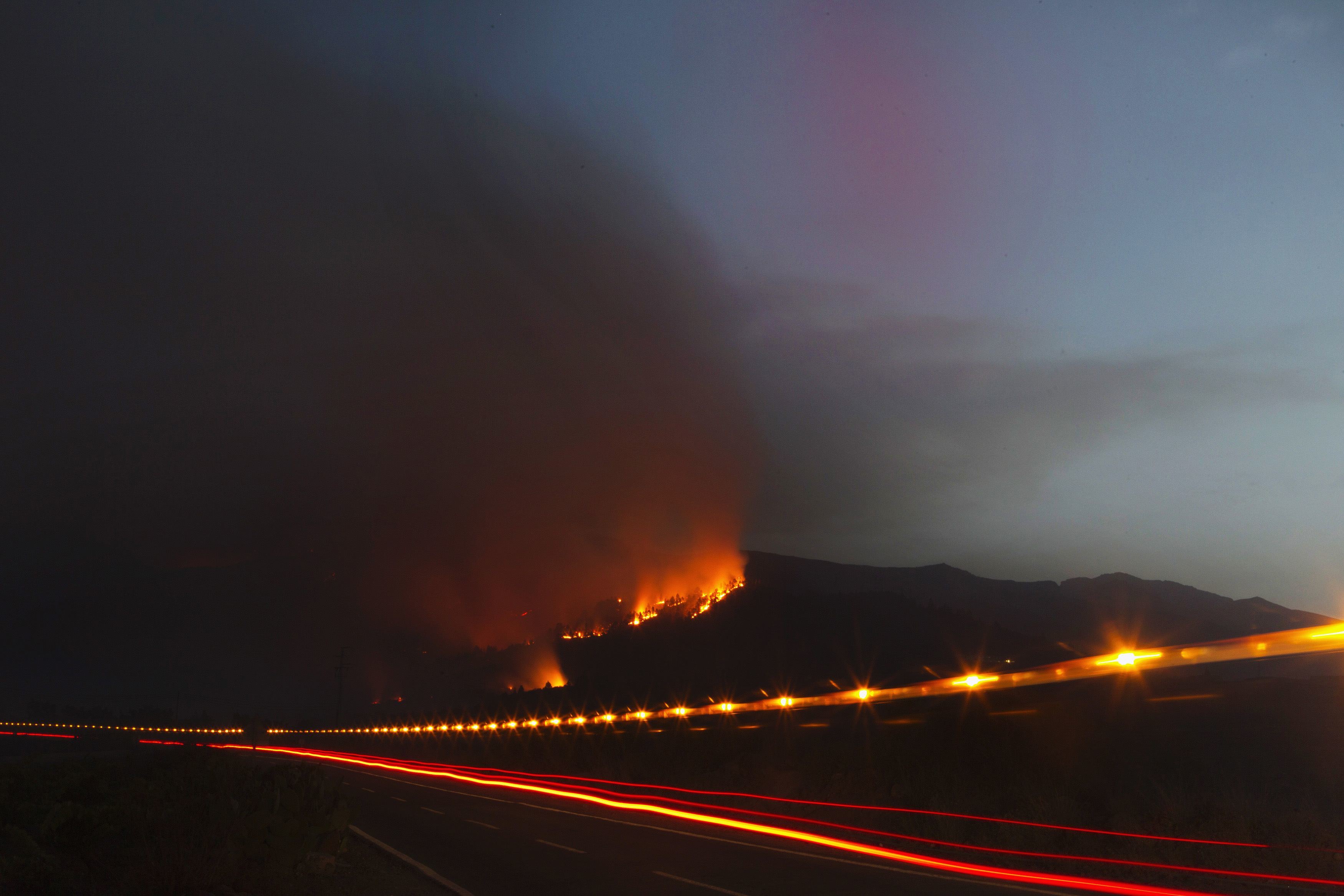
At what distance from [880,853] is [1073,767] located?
11675 millimetres

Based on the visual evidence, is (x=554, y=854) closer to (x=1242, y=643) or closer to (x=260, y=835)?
(x=260, y=835)

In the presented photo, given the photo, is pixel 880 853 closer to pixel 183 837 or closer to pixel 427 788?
pixel 183 837

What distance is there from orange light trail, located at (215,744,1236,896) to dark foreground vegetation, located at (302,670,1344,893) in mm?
1160

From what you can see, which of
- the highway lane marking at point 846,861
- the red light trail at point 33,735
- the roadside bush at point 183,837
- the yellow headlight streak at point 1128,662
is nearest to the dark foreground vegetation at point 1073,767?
the yellow headlight streak at point 1128,662

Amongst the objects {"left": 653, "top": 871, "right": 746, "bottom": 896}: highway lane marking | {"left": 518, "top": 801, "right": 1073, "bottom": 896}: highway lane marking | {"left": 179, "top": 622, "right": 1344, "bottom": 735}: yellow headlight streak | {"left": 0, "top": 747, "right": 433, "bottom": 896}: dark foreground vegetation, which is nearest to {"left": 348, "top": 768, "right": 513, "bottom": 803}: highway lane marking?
{"left": 518, "top": 801, "right": 1073, "bottom": 896}: highway lane marking

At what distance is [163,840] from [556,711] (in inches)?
3551

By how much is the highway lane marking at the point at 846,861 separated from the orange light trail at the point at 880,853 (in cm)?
43

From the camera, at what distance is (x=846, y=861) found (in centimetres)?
1588

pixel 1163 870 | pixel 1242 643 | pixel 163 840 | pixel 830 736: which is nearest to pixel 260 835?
pixel 163 840

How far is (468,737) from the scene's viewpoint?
80.6 meters

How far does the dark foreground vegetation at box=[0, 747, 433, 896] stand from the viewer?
458 inches

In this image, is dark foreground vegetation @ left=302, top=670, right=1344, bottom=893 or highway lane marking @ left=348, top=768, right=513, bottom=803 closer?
dark foreground vegetation @ left=302, top=670, right=1344, bottom=893

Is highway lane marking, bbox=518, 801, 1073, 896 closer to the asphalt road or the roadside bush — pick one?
the asphalt road

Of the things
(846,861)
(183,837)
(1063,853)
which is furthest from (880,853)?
(183,837)
